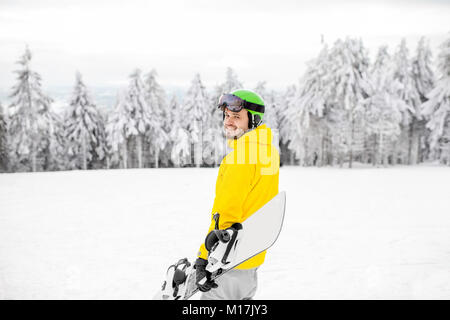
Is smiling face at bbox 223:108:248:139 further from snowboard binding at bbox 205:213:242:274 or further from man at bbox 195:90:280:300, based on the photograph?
snowboard binding at bbox 205:213:242:274

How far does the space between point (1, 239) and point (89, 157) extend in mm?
31118

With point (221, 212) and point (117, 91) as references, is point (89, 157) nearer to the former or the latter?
point (117, 91)

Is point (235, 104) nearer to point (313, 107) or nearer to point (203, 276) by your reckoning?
point (203, 276)

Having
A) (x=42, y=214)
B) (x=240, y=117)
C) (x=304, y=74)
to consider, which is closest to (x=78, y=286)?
(x=240, y=117)

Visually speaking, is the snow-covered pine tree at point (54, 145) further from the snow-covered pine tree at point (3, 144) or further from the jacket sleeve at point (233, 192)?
the jacket sleeve at point (233, 192)

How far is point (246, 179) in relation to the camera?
2592 millimetres

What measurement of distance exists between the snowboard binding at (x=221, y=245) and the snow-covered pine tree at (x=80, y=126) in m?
36.0

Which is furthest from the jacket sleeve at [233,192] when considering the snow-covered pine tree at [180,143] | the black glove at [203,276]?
the snow-covered pine tree at [180,143]

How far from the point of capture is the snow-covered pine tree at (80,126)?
35.6 m

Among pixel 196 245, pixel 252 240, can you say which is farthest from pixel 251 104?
pixel 196 245

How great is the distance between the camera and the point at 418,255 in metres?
7.00

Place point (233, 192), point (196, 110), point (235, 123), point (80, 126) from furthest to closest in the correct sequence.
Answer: point (196, 110) < point (80, 126) < point (235, 123) < point (233, 192)

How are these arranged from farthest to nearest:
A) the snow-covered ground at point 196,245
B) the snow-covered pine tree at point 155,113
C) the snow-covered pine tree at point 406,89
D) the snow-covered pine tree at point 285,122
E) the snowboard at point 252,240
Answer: the snow-covered pine tree at point 285,122, the snow-covered pine tree at point 155,113, the snow-covered pine tree at point 406,89, the snow-covered ground at point 196,245, the snowboard at point 252,240

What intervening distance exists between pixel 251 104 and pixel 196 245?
5723 mm
